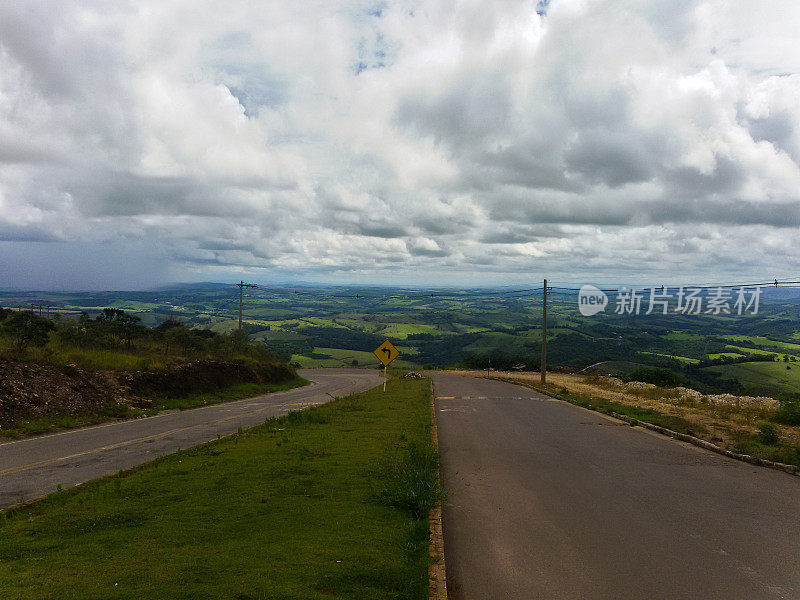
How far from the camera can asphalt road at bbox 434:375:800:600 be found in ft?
17.2

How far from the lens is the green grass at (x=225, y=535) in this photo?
14.6 feet

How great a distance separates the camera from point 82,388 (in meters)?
20.1

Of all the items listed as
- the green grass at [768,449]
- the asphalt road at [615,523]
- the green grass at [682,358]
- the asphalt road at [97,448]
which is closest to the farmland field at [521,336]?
the green grass at [682,358]

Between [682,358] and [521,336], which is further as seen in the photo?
[521,336]

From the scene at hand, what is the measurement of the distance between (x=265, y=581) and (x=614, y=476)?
774 centimetres

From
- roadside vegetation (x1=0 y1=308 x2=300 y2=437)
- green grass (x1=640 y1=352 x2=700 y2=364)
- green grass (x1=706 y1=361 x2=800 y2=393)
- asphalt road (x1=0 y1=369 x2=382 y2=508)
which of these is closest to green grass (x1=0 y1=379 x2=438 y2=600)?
asphalt road (x1=0 y1=369 x2=382 y2=508)

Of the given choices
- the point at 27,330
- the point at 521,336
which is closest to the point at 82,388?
the point at 27,330

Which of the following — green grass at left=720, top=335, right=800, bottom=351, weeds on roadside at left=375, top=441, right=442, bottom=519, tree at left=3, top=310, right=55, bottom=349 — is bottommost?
green grass at left=720, top=335, right=800, bottom=351

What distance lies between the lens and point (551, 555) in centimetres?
596

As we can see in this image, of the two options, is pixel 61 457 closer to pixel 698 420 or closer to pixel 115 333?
pixel 698 420

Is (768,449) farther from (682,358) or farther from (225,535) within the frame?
(682,358)

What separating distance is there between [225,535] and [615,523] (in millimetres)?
5317

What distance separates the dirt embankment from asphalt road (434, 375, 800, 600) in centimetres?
1442

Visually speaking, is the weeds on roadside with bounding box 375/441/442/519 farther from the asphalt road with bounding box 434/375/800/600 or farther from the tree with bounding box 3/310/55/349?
the tree with bounding box 3/310/55/349
